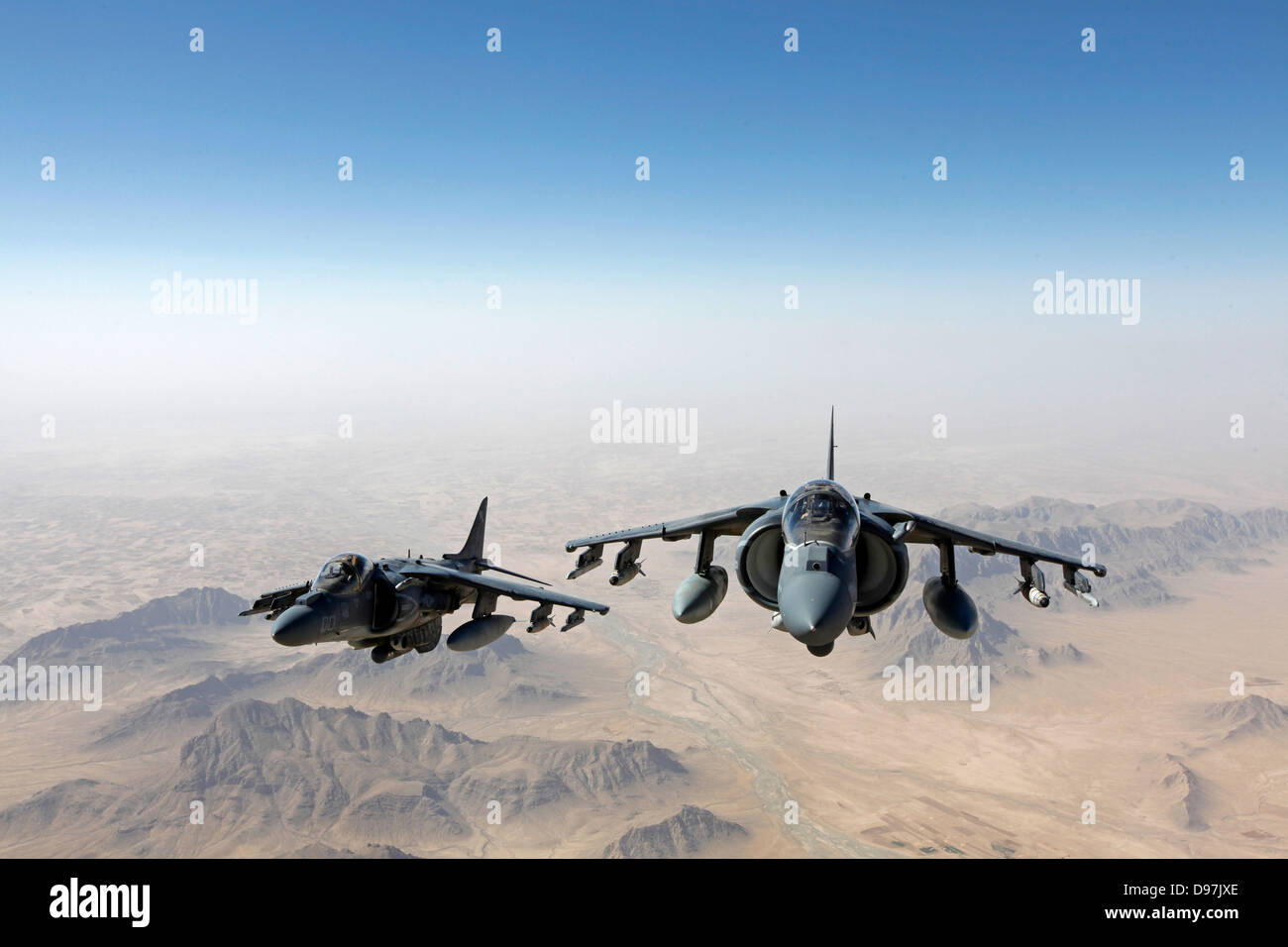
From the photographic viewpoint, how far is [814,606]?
12352mm

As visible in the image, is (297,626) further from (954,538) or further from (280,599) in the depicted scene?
(954,538)

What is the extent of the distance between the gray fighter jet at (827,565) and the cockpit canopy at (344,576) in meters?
5.82

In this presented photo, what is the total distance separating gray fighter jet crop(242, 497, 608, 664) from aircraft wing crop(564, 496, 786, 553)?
183 cm

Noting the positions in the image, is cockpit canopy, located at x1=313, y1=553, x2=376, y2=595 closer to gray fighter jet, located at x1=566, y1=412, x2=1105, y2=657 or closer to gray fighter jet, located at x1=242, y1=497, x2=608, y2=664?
gray fighter jet, located at x1=242, y1=497, x2=608, y2=664

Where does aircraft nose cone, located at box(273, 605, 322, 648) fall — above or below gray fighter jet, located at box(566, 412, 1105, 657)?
below

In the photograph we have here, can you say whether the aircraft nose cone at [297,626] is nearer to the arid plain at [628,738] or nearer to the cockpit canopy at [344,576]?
the cockpit canopy at [344,576]

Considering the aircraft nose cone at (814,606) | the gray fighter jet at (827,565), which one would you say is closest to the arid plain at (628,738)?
the gray fighter jet at (827,565)

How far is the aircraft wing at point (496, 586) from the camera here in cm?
1939

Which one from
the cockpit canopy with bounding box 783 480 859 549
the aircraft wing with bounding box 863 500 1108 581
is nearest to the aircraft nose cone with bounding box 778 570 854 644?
the cockpit canopy with bounding box 783 480 859 549

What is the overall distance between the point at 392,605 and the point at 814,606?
40.9 feet

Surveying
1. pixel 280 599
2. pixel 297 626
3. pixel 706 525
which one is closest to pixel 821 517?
pixel 706 525

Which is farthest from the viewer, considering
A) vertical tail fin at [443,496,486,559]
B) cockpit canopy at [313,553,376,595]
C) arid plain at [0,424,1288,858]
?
arid plain at [0,424,1288,858]

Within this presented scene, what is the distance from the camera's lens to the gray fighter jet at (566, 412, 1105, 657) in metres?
12.7

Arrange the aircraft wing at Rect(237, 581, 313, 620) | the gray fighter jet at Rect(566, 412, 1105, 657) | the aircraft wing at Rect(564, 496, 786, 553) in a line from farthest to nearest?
1. the aircraft wing at Rect(237, 581, 313, 620)
2. the aircraft wing at Rect(564, 496, 786, 553)
3. the gray fighter jet at Rect(566, 412, 1105, 657)
